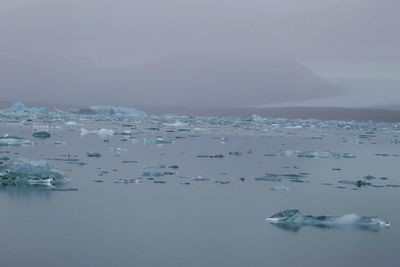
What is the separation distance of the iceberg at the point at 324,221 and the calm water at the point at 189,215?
6.2 inches

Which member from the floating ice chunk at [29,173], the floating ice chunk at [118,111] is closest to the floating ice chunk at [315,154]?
the floating ice chunk at [29,173]

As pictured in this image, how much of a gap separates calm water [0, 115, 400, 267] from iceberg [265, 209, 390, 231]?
0.16 metres

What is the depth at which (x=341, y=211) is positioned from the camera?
28.8 ft

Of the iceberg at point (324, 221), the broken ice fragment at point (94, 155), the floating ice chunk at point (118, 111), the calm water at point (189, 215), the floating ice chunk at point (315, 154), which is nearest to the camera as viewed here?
the calm water at point (189, 215)

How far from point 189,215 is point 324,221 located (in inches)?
58.2

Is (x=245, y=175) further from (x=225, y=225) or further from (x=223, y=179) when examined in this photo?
(x=225, y=225)

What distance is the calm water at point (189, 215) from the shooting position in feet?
21.0

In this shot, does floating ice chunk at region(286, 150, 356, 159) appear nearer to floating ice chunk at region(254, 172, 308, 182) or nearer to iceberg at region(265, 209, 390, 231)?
floating ice chunk at region(254, 172, 308, 182)

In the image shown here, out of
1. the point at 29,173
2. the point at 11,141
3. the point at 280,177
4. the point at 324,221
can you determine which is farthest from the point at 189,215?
the point at 11,141

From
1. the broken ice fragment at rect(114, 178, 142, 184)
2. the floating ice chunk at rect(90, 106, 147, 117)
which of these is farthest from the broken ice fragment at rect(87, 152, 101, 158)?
the floating ice chunk at rect(90, 106, 147, 117)

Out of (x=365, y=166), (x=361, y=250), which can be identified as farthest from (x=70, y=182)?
(x=365, y=166)

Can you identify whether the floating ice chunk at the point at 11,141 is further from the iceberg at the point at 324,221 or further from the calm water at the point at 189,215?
the iceberg at the point at 324,221

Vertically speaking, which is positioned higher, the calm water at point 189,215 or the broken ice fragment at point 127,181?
the broken ice fragment at point 127,181

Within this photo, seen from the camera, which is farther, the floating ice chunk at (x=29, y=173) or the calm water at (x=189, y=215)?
the floating ice chunk at (x=29, y=173)
